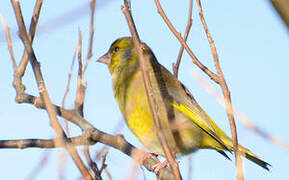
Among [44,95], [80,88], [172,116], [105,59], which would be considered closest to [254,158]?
[172,116]

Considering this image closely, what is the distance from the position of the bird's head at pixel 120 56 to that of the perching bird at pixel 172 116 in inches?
9.4

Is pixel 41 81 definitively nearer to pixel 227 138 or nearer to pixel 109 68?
pixel 227 138

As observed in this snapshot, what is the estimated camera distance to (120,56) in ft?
17.1

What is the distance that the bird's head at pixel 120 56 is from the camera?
16.4 feet

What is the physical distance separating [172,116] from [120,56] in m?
1.39

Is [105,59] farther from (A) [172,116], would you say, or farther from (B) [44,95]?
(B) [44,95]

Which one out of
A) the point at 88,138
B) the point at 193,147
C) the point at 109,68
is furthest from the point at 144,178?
the point at 109,68

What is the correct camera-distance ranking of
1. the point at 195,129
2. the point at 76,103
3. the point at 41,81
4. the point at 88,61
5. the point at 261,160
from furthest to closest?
the point at 195,129, the point at 261,160, the point at 76,103, the point at 88,61, the point at 41,81

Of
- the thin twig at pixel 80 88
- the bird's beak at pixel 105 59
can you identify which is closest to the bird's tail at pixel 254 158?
the thin twig at pixel 80 88

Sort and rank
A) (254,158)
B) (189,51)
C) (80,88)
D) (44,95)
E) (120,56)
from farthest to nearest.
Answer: (120,56) < (254,158) < (80,88) < (189,51) < (44,95)

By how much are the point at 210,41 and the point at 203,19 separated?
18cm

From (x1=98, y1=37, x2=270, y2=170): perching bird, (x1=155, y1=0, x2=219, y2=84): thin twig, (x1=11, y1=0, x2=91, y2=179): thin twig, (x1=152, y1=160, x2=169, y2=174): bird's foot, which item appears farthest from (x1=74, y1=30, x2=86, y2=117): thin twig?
(x1=98, y1=37, x2=270, y2=170): perching bird

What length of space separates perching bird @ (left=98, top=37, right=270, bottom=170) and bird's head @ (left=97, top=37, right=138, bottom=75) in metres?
0.24

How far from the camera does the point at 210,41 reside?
2057 mm
